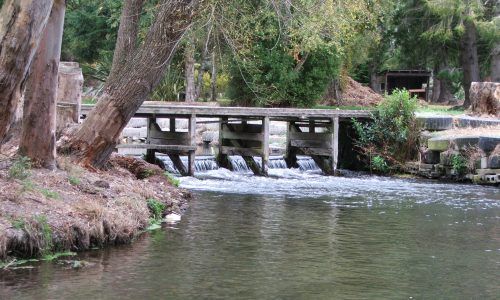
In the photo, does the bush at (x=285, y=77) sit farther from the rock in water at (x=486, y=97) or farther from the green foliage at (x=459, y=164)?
the green foliage at (x=459, y=164)

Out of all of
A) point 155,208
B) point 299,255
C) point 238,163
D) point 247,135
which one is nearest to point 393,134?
point 247,135

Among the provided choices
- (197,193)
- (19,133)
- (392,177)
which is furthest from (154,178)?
(392,177)

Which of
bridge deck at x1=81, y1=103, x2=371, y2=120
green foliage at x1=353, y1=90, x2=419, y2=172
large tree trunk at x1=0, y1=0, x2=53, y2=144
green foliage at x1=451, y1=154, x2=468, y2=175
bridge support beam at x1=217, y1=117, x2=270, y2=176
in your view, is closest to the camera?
large tree trunk at x1=0, y1=0, x2=53, y2=144

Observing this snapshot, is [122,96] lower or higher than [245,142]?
higher

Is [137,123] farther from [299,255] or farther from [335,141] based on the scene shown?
[299,255]

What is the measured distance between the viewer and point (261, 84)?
→ 3180cm

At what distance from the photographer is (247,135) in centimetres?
2803

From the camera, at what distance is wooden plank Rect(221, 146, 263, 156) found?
89.1ft

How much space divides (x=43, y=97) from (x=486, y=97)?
18.1m

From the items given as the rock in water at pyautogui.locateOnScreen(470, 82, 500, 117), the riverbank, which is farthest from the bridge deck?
the riverbank

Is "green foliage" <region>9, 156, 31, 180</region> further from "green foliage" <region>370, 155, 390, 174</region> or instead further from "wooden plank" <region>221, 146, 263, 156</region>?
"green foliage" <region>370, 155, 390, 174</region>

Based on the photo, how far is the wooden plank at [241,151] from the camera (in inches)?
1069

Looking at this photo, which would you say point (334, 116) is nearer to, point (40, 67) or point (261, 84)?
point (261, 84)

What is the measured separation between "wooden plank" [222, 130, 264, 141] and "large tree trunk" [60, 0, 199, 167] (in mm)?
11070
